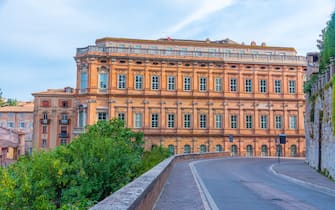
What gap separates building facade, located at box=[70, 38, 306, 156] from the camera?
2162 inches

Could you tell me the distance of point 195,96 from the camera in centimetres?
5659

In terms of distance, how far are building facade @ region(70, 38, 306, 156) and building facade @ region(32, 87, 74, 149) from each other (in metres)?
6.84

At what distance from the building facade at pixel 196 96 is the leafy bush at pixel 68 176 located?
120ft

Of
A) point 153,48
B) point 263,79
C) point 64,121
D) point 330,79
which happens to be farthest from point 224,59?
point 330,79

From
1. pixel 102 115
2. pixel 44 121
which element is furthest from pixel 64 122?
pixel 102 115

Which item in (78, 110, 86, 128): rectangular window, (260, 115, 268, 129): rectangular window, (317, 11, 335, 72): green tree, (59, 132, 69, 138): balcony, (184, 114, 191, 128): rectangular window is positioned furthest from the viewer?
(59, 132, 69, 138): balcony

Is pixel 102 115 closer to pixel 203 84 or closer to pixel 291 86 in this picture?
pixel 203 84

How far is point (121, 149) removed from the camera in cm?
1864

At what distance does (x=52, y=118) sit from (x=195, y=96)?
2399 cm

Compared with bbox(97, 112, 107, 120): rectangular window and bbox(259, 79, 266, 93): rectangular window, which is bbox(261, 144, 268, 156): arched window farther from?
bbox(97, 112, 107, 120): rectangular window

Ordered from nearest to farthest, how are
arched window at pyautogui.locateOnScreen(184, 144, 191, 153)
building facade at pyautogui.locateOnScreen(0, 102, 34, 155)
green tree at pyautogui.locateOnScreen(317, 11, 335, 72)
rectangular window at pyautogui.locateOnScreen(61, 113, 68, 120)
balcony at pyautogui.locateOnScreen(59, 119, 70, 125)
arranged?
green tree at pyautogui.locateOnScreen(317, 11, 335, 72) < arched window at pyautogui.locateOnScreen(184, 144, 191, 153) < balcony at pyautogui.locateOnScreen(59, 119, 70, 125) < rectangular window at pyautogui.locateOnScreen(61, 113, 68, 120) < building facade at pyautogui.locateOnScreen(0, 102, 34, 155)

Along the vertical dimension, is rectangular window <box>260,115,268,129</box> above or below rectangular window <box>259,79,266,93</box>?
below

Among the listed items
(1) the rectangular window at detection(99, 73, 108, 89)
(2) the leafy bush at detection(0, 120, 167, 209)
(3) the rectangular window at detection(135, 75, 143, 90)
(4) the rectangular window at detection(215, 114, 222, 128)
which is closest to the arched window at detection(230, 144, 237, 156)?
(4) the rectangular window at detection(215, 114, 222, 128)

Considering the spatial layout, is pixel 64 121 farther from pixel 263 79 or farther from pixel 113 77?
pixel 263 79
